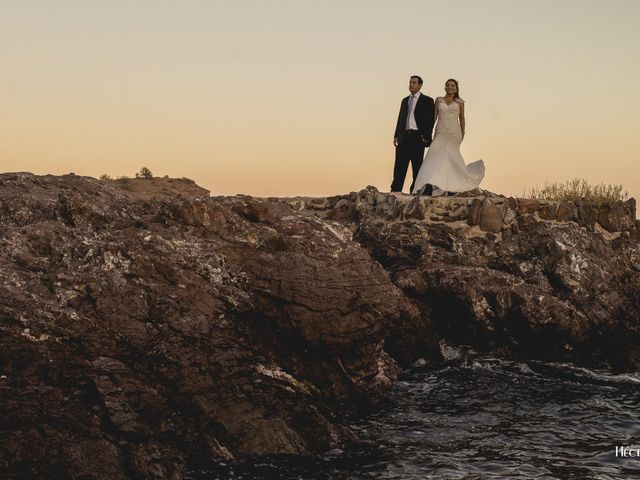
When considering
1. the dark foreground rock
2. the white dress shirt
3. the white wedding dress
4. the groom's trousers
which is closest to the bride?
the white wedding dress

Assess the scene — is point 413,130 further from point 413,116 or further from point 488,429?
point 488,429

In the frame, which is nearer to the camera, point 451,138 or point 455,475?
point 455,475

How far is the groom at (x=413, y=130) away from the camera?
18156 mm

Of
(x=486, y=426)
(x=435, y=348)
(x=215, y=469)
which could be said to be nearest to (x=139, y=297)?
(x=215, y=469)

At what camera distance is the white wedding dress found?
A: 17844 millimetres

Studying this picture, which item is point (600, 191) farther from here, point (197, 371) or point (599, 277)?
point (197, 371)

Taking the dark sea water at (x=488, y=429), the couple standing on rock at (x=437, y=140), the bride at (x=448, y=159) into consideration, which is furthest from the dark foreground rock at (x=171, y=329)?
the couple standing on rock at (x=437, y=140)

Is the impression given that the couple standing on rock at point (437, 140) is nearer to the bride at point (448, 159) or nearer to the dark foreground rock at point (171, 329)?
the bride at point (448, 159)

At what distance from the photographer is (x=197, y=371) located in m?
7.56

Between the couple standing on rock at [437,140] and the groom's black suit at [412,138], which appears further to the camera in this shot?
the groom's black suit at [412,138]

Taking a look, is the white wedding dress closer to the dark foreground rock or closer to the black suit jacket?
the black suit jacket

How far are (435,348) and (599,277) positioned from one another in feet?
14.2

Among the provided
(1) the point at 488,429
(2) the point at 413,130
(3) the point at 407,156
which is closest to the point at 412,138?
(2) the point at 413,130

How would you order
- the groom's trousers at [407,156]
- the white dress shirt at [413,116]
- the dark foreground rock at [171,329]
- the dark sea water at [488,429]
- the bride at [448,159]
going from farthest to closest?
the groom's trousers at [407,156] → the white dress shirt at [413,116] → the bride at [448,159] → the dark sea water at [488,429] → the dark foreground rock at [171,329]
